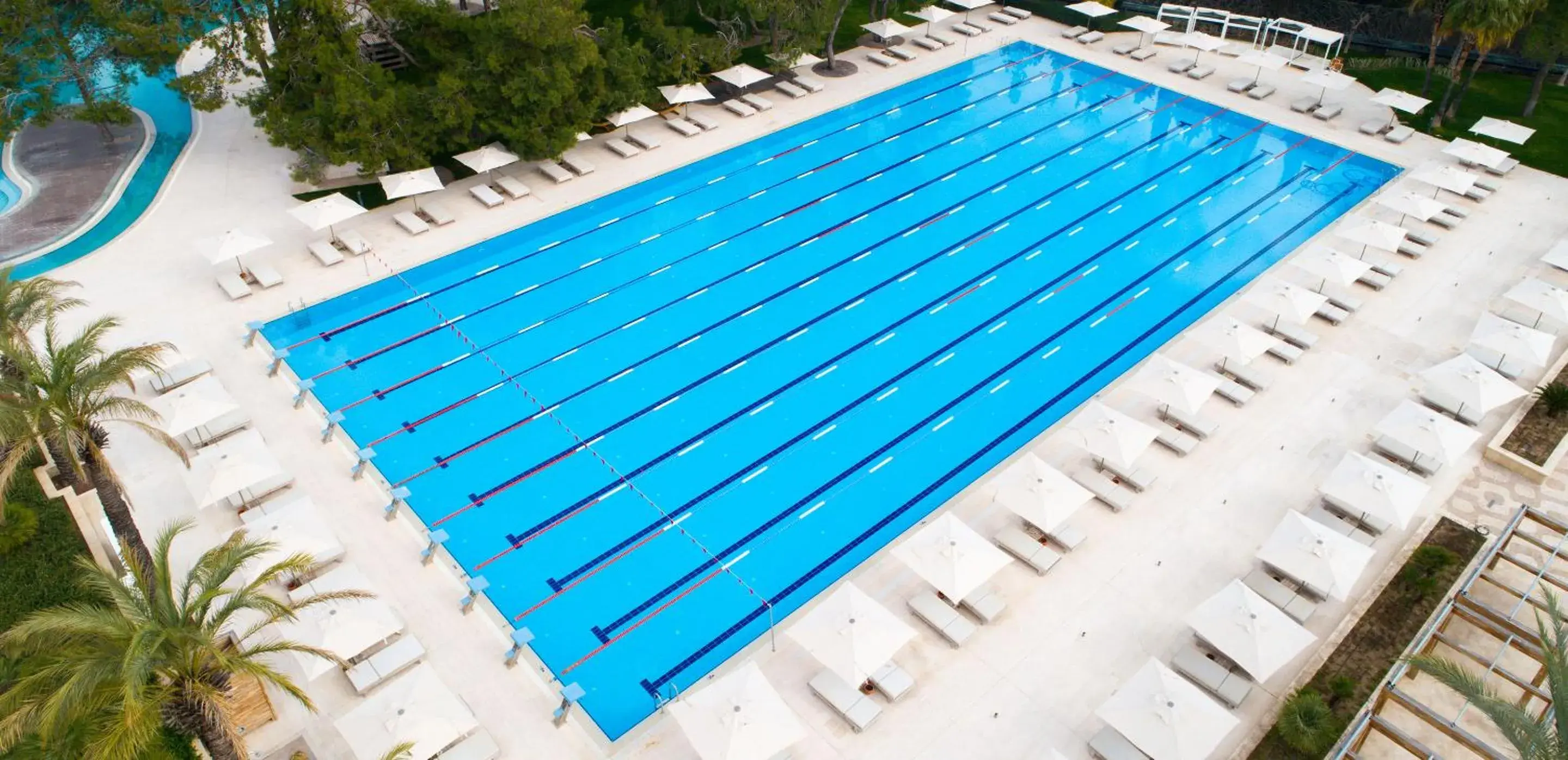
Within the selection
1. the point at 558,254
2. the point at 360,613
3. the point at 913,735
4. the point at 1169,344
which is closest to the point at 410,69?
the point at 558,254

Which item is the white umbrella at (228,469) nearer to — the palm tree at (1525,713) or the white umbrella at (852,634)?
the white umbrella at (852,634)

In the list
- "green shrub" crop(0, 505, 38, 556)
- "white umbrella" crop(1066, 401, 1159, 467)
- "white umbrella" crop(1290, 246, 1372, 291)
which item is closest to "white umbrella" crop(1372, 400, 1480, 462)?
"white umbrella" crop(1066, 401, 1159, 467)

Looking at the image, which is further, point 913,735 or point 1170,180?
point 1170,180

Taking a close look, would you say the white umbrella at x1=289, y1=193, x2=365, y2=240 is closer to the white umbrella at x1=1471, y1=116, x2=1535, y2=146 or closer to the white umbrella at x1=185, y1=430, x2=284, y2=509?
the white umbrella at x1=185, y1=430, x2=284, y2=509

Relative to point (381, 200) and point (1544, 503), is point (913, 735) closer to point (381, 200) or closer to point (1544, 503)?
point (1544, 503)

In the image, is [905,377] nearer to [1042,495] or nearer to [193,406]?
[1042,495]

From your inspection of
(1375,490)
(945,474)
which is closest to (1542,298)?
(1375,490)
